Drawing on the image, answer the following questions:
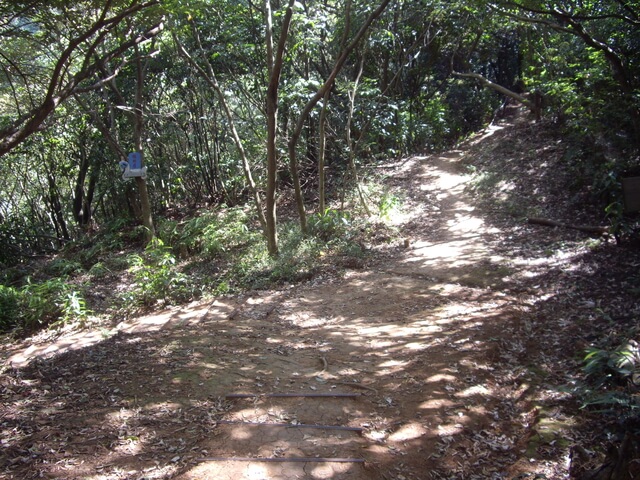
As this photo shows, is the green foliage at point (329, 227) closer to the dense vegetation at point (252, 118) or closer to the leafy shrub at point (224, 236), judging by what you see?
the dense vegetation at point (252, 118)

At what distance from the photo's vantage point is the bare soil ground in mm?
3338

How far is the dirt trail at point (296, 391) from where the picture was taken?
3318mm

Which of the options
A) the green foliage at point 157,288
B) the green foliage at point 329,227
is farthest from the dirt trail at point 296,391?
the green foliage at point 329,227

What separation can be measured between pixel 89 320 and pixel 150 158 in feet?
30.8

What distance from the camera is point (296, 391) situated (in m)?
4.46

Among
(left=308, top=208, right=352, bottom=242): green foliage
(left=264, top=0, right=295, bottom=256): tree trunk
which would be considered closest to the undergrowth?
(left=308, top=208, right=352, bottom=242): green foliage

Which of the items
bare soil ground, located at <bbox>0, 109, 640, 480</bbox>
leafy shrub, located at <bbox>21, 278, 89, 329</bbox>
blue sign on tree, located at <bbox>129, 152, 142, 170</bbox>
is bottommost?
bare soil ground, located at <bbox>0, 109, 640, 480</bbox>

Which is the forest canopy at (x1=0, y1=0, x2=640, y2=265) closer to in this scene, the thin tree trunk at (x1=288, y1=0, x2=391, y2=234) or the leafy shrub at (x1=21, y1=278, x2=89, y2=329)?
the thin tree trunk at (x1=288, y1=0, x2=391, y2=234)

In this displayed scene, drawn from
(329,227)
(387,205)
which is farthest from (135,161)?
(387,205)

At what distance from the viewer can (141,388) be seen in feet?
14.1

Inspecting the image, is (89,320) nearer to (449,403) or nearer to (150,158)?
(449,403)

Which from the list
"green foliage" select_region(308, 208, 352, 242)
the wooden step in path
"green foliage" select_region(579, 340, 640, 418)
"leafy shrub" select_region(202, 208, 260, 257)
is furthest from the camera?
"leafy shrub" select_region(202, 208, 260, 257)

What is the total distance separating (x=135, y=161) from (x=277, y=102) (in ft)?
12.3

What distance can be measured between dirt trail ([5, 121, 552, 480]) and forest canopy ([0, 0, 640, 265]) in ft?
10.7
